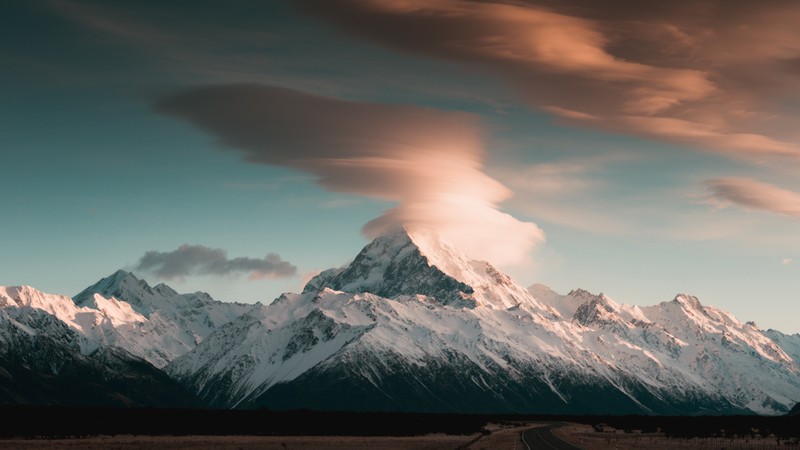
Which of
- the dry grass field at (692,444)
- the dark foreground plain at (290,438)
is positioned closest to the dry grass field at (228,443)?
the dark foreground plain at (290,438)

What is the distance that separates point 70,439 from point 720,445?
3391 inches

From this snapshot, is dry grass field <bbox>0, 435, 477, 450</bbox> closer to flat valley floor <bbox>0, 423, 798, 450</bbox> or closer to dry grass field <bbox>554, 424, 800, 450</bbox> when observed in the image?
flat valley floor <bbox>0, 423, 798, 450</bbox>

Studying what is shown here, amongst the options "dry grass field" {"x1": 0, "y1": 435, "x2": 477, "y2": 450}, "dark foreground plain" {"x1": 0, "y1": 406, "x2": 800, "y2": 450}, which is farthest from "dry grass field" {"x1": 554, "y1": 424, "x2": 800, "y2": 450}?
"dry grass field" {"x1": 0, "y1": 435, "x2": 477, "y2": 450}

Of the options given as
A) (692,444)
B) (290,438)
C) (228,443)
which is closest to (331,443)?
(290,438)

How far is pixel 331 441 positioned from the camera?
155750mm

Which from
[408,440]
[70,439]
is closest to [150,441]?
[70,439]

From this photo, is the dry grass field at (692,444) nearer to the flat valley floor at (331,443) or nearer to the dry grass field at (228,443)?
the flat valley floor at (331,443)

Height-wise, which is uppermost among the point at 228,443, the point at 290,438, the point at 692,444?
the point at 692,444

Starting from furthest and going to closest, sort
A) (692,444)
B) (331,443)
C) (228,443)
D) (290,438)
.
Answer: (290,438), (331,443), (692,444), (228,443)

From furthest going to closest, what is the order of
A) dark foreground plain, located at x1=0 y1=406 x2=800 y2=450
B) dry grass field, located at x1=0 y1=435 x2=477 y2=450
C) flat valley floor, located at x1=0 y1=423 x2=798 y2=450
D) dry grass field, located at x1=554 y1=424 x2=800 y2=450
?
dark foreground plain, located at x1=0 y1=406 x2=800 y2=450 < dry grass field, located at x1=554 y1=424 x2=800 y2=450 < flat valley floor, located at x1=0 y1=423 x2=798 y2=450 < dry grass field, located at x1=0 y1=435 x2=477 y2=450

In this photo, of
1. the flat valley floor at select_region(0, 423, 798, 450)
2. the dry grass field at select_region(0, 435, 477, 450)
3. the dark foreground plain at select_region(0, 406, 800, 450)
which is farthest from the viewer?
the dark foreground plain at select_region(0, 406, 800, 450)

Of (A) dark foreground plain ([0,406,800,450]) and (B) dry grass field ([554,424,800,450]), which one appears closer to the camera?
(B) dry grass field ([554,424,800,450])

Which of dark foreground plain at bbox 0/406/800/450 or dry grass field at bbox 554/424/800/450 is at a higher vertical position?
dry grass field at bbox 554/424/800/450

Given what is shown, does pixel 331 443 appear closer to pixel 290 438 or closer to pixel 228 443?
pixel 290 438
